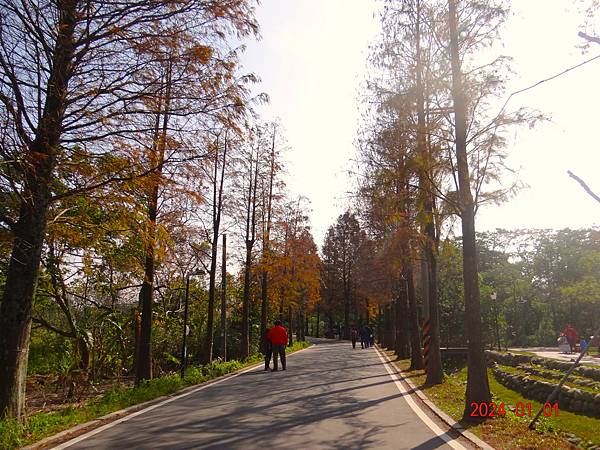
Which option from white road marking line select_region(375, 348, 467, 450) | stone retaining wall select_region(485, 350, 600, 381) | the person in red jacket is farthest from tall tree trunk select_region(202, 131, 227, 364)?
stone retaining wall select_region(485, 350, 600, 381)

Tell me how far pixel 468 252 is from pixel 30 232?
7892mm

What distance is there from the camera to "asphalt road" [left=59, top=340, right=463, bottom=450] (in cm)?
697

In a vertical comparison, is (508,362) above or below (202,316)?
below

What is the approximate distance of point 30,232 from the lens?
8.02 meters

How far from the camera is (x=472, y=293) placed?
9.61 m

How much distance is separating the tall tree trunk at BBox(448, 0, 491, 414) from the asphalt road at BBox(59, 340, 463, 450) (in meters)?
1.28

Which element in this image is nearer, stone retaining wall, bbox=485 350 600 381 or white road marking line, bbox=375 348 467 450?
white road marking line, bbox=375 348 467 450

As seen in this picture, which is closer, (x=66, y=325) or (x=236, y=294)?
(x=66, y=325)

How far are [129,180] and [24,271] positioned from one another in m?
2.21

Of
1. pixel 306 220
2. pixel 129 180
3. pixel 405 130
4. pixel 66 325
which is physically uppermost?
pixel 306 220

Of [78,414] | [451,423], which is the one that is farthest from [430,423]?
[78,414]

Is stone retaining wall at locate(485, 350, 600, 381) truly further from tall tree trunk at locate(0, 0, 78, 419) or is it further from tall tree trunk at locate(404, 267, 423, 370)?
tall tree trunk at locate(0, 0, 78, 419)

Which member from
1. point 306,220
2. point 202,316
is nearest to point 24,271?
point 202,316

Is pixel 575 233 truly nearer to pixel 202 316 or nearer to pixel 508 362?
pixel 508 362
